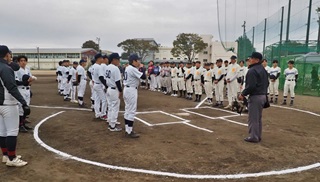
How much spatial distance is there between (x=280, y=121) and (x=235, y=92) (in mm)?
2644

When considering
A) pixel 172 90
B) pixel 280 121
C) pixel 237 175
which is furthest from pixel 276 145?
pixel 172 90

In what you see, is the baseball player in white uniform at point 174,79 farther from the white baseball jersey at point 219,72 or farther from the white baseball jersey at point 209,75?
the white baseball jersey at point 219,72

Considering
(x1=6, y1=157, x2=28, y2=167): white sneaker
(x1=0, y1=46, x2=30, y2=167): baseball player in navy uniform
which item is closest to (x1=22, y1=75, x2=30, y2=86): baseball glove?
(x1=0, y1=46, x2=30, y2=167): baseball player in navy uniform

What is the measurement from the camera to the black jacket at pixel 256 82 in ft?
20.2

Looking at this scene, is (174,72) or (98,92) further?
(174,72)

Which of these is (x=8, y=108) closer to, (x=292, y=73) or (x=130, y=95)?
(x=130, y=95)

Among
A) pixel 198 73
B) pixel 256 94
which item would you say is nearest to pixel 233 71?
pixel 198 73

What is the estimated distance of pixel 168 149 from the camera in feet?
18.2

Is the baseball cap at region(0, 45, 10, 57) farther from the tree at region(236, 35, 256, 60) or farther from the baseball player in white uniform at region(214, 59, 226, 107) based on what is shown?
the tree at region(236, 35, 256, 60)

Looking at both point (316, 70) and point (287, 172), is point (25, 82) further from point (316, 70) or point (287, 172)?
point (316, 70)

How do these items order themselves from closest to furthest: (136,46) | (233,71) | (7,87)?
(7,87), (233,71), (136,46)

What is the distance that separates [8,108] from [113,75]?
9.61ft

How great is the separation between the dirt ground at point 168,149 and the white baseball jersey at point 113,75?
1361 mm

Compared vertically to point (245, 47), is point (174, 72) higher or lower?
lower
